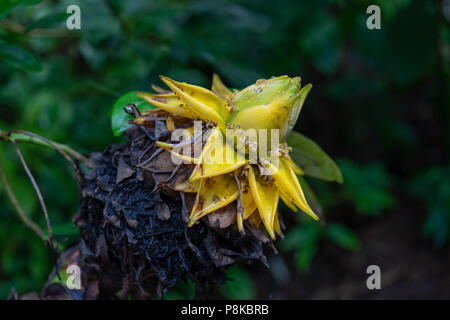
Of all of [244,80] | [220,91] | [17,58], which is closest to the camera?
[220,91]

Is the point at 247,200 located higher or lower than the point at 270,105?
lower

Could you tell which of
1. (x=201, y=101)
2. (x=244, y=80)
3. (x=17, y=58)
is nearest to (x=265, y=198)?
Result: (x=201, y=101)

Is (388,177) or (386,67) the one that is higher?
(386,67)

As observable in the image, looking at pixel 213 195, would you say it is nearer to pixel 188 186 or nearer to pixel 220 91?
pixel 188 186

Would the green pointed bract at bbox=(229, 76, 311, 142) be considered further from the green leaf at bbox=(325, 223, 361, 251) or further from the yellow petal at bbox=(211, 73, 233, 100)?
the green leaf at bbox=(325, 223, 361, 251)

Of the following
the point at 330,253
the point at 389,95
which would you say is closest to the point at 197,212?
the point at 330,253

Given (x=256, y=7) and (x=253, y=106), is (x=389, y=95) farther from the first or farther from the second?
(x=253, y=106)
